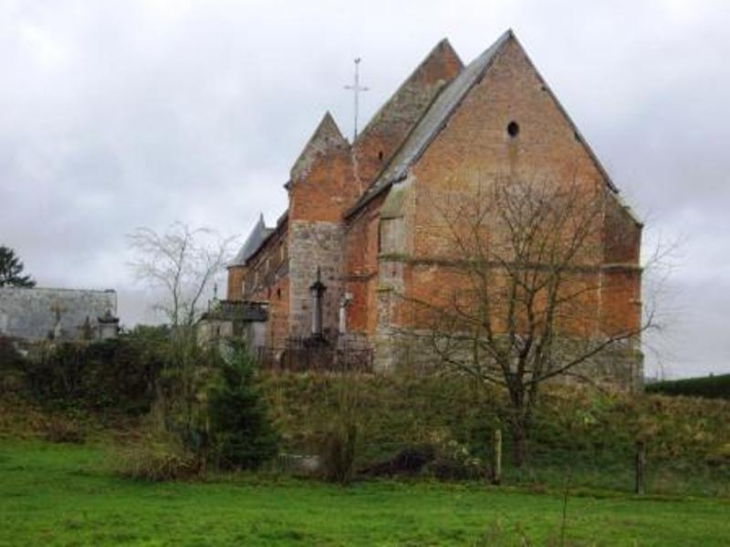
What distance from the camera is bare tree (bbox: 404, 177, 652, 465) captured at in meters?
26.7

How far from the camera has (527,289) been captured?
26609 mm

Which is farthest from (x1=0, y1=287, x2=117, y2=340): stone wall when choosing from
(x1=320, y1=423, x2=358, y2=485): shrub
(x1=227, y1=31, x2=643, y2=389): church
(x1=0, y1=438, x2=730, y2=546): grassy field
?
(x1=320, y1=423, x2=358, y2=485): shrub

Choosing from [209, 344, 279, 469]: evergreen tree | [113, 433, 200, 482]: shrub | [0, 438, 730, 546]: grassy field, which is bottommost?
[0, 438, 730, 546]: grassy field

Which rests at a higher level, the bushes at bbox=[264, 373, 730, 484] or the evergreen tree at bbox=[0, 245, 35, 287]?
the evergreen tree at bbox=[0, 245, 35, 287]

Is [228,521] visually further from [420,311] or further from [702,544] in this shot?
[420,311]

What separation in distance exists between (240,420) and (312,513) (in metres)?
6.66

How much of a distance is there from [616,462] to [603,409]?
13.2 feet

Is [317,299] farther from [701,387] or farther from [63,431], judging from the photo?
[63,431]

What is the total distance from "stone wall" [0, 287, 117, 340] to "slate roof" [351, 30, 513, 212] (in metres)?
24.7

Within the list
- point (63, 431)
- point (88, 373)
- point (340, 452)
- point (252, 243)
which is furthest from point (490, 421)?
point (252, 243)

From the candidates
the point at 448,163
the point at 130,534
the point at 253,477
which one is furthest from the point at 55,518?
the point at 448,163

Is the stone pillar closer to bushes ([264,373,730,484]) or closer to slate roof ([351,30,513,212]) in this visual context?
slate roof ([351,30,513,212])

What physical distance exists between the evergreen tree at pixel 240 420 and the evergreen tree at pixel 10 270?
69118 millimetres

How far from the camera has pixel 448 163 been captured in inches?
1459
